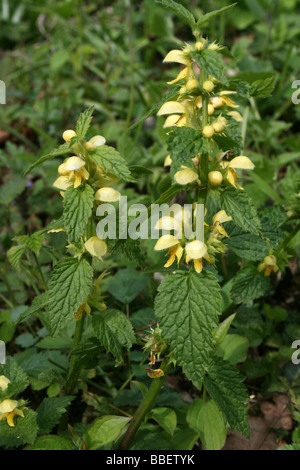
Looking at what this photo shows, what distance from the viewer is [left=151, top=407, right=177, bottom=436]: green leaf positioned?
1379 millimetres

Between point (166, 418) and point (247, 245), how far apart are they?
1.87 feet

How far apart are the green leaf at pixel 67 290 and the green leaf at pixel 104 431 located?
39 cm

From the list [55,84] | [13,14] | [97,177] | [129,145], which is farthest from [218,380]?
[13,14]

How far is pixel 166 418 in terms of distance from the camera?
4.62 feet

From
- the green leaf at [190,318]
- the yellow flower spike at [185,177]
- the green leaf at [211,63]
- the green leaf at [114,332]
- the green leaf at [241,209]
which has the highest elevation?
the green leaf at [211,63]

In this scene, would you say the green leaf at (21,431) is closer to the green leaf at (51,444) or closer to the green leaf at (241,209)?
the green leaf at (51,444)

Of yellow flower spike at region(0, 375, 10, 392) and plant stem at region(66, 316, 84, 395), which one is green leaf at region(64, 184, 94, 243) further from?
yellow flower spike at region(0, 375, 10, 392)

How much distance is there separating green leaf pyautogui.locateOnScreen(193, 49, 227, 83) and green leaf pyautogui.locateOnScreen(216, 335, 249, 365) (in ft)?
2.96

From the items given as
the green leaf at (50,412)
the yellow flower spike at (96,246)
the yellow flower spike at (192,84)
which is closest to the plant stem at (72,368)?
the green leaf at (50,412)

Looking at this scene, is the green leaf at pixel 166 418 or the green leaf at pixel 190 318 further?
the green leaf at pixel 166 418

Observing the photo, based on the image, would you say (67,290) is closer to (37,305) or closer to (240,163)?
(37,305)

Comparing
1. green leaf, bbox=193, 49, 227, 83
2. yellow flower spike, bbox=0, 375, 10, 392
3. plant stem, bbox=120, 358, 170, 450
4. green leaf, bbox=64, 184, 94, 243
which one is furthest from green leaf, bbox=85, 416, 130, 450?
green leaf, bbox=193, 49, 227, 83

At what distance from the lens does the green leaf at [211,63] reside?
1015 millimetres

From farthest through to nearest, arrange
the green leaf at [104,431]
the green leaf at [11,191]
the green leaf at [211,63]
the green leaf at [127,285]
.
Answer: the green leaf at [11,191]
the green leaf at [127,285]
the green leaf at [104,431]
the green leaf at [211,63]
